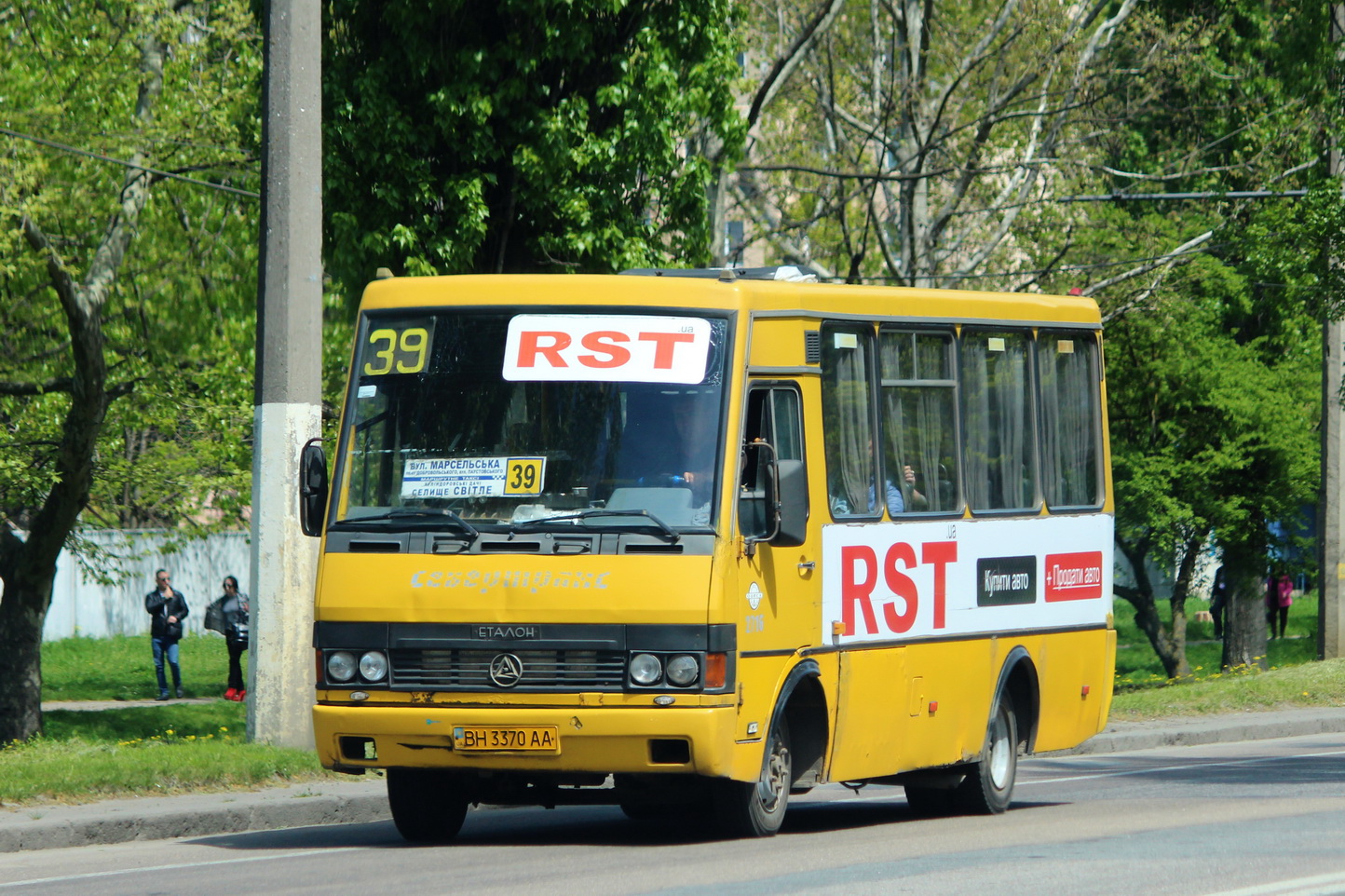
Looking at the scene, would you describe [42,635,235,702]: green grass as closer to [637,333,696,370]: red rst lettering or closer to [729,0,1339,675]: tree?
[729,0,1339,675]: tree

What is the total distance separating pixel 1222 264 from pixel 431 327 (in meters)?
21.9

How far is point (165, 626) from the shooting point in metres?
31.2

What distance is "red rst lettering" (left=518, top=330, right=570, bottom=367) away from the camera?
1023 cm

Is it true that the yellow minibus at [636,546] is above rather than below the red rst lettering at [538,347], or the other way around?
below

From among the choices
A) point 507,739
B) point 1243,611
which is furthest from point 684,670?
point 1243,611

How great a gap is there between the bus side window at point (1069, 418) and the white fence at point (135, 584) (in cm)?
2671

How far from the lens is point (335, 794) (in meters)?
12.6

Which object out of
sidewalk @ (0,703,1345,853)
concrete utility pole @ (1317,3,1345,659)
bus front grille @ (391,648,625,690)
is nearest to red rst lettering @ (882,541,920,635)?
bus front grille @ (391,648,625,690)

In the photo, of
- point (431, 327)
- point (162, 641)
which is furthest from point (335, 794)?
point (162, 641)

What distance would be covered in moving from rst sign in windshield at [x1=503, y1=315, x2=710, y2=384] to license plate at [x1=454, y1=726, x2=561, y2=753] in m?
1.78

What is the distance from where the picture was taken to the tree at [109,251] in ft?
69.6

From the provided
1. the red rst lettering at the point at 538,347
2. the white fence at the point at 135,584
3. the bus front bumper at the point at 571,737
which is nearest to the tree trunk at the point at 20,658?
the red rst lettering at the point at 538,347

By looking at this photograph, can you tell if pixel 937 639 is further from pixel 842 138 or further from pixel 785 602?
pixel 842 138

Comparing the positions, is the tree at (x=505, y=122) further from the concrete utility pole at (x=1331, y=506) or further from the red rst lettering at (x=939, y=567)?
the concrete utility pole at (x=1331, y=506)
